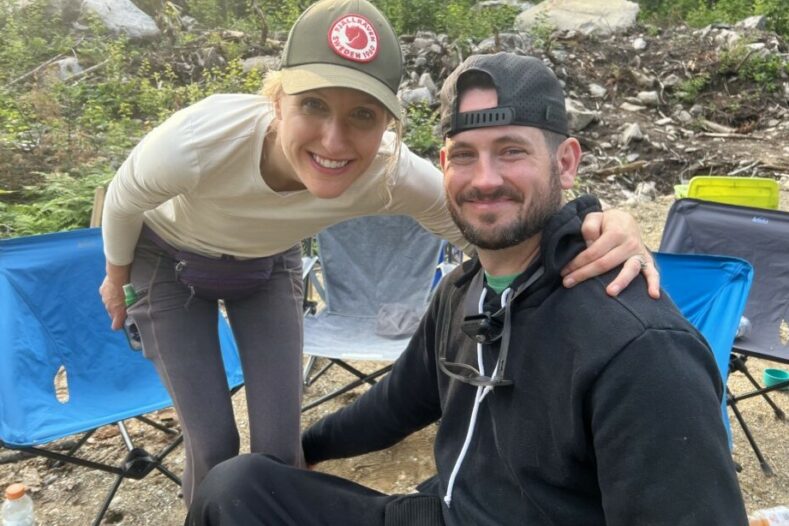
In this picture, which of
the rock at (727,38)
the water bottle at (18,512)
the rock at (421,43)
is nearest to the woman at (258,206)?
the water bottle at (18,512)

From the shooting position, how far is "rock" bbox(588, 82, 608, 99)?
9172 mm

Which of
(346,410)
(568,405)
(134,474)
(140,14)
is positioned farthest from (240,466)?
(140,14)

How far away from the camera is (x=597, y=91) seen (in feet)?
30.2

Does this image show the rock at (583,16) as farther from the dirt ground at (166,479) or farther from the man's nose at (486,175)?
the man's nose at (486,175)

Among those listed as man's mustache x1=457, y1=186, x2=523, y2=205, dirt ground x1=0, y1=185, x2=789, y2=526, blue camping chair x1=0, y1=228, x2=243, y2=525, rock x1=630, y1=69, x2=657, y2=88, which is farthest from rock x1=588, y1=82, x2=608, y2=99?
man's mustache x1=457, y1=186, x2=523, y2=205

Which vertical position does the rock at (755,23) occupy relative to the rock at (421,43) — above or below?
above

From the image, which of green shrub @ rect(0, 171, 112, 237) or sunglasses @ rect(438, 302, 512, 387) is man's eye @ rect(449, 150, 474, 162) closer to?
sunglasses @ rect(438, 302, 512, 387)

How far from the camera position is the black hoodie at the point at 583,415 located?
983 mm

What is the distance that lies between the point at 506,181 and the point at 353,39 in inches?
20.8

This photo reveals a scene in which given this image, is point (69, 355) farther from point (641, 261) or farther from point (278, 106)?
point (641, 261)

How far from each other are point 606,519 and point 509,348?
36 cm

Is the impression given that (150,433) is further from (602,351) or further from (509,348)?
(602,351)

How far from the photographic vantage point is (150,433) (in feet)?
10.1

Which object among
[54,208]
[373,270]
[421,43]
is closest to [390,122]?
[373,270]
